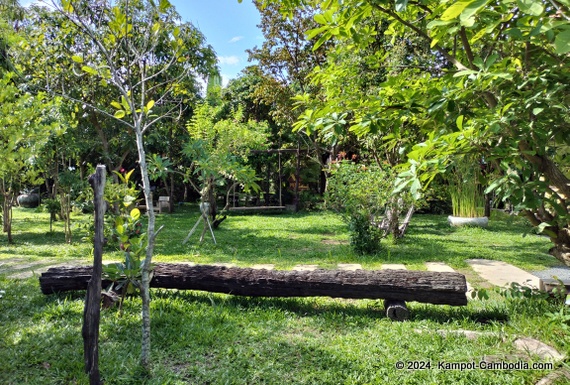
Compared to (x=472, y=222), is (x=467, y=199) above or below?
above

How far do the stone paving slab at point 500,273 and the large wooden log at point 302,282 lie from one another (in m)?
1.51

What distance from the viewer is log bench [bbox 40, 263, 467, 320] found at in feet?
10.1

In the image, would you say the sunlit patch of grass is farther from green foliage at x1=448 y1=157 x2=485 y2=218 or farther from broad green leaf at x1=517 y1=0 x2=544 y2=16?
green foliage at x1=448 y1=157 x2=485 y2=218

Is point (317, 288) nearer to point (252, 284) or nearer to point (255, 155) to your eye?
point (252, 284)

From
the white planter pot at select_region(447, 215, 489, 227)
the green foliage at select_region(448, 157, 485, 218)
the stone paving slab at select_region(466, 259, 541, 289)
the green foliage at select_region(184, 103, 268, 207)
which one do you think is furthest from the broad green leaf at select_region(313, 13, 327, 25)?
the white planter pot at select_region(447, 215, 489, 227)

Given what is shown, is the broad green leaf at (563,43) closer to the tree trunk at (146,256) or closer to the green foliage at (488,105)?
the green foliage at (488,105)

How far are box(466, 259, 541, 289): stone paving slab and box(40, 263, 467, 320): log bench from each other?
1496 millimetres

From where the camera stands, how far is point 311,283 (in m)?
3.26

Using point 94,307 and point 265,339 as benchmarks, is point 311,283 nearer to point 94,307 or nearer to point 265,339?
point 265,339

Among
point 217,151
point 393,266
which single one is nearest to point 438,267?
point 393,266

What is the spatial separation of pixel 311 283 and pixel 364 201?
2960 millimetres

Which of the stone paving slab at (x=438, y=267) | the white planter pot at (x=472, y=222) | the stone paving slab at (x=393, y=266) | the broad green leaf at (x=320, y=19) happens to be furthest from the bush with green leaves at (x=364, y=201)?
the broad green leaf at (x=320, y=19)

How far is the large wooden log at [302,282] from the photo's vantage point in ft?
10.1

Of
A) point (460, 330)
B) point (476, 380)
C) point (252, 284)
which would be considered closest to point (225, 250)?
point (252, 284)
